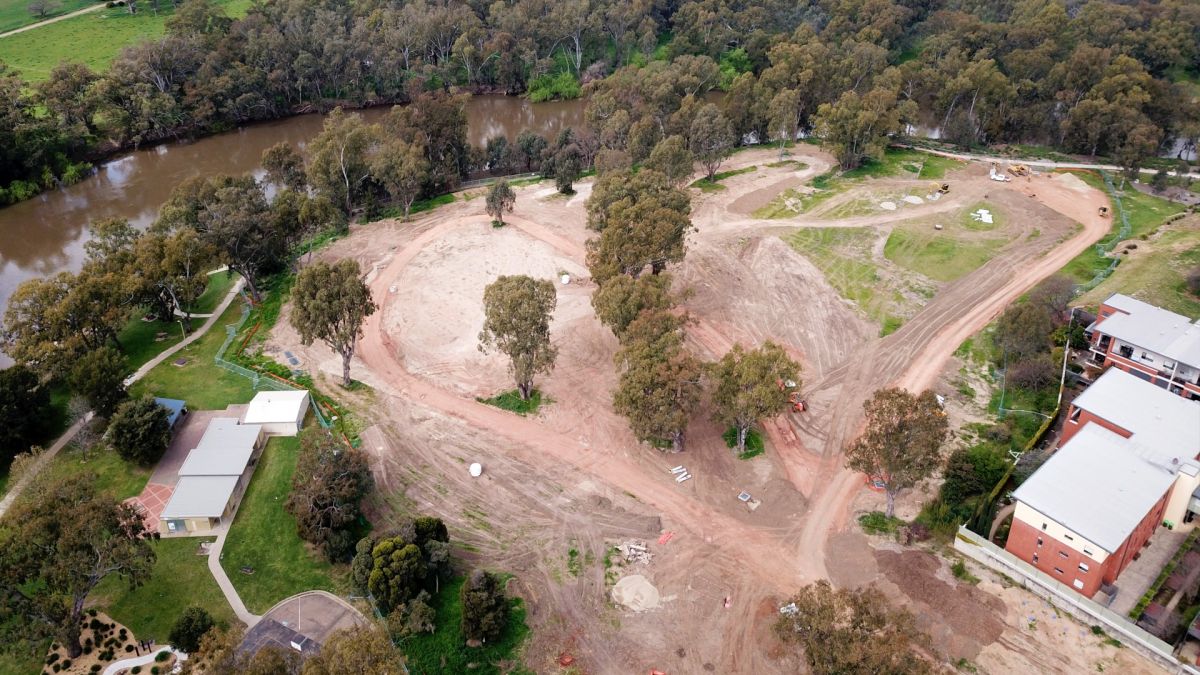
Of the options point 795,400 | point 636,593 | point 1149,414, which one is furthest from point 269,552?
point 1149,414

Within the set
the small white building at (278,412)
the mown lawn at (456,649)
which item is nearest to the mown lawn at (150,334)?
the small white building at (278,412)

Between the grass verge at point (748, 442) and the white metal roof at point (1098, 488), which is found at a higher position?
the white metal roof at point (1098, 488)

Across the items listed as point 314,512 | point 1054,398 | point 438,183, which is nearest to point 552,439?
point 314,512

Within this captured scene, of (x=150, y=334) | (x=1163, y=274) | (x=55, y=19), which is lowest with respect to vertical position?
(x=150, y=334)

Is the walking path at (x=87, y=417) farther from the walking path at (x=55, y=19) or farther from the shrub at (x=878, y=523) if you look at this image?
the walking path at (x=55, y=19)

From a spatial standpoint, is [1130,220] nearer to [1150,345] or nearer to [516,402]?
[1150,345]

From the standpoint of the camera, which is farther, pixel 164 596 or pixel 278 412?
pixel 278 412

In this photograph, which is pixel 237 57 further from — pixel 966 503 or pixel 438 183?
pixel 966 503
